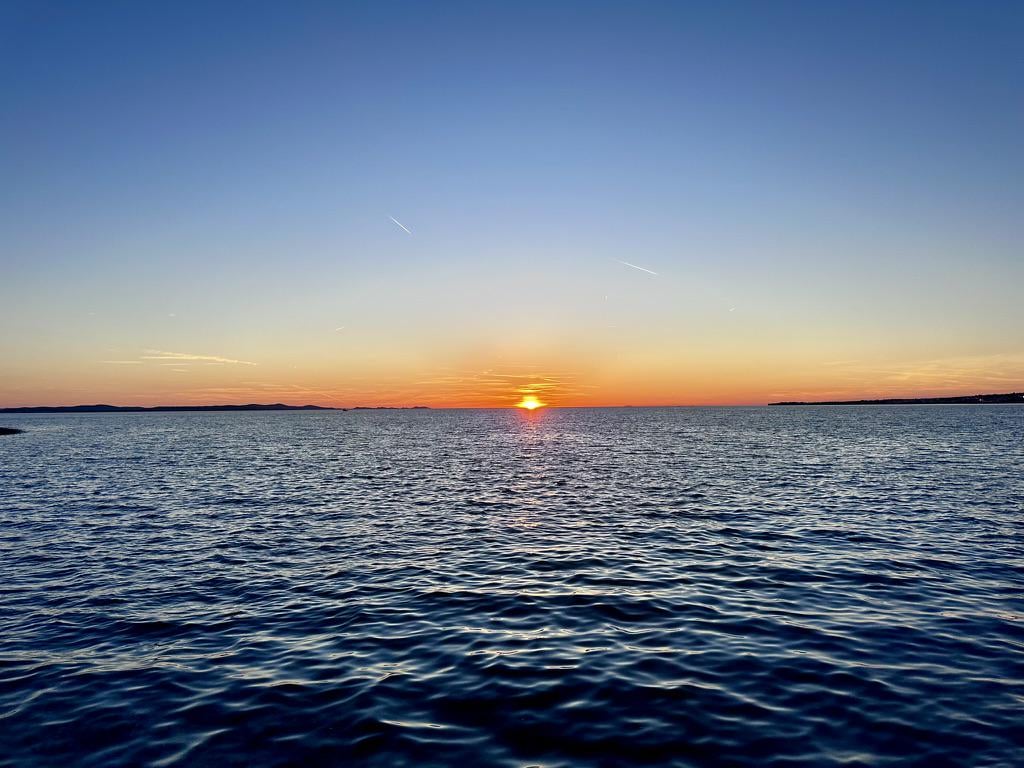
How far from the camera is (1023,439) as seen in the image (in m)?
92.7

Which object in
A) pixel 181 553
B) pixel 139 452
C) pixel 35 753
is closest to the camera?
pixel 35 753

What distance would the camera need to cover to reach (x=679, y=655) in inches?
591

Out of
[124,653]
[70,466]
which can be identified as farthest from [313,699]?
[70,466]

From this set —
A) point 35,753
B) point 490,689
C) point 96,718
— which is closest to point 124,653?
point 96,718

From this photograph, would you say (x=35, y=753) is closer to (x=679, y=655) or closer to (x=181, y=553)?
(x=679, y=655)

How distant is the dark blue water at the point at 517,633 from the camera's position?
11.2m

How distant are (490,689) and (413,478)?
41801 millimetres

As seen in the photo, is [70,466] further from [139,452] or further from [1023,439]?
[1023,439]

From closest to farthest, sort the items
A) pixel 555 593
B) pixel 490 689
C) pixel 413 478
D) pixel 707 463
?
pixel 490 689, pixel 555 593, pixel 413 478, pixel 707 463

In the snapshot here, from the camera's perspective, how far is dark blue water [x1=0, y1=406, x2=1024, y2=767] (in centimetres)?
1125

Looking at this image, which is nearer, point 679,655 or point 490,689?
point 490,689

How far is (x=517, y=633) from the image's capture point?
54.7 ft

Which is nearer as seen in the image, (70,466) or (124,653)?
(124,653)

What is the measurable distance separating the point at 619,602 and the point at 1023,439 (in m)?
103
